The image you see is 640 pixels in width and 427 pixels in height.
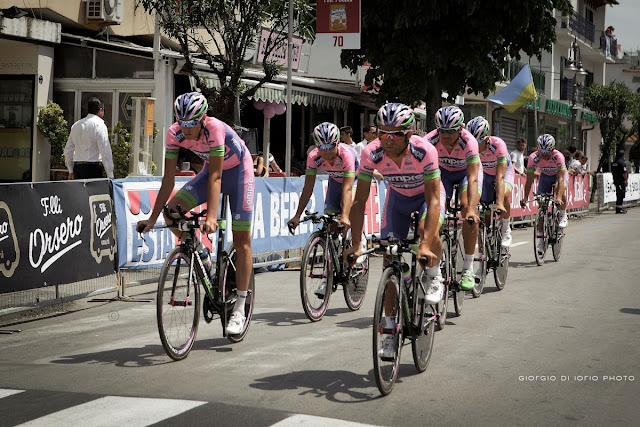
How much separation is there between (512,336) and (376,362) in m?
3.01

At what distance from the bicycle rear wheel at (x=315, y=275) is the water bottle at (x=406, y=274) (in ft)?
Answer: 8.90

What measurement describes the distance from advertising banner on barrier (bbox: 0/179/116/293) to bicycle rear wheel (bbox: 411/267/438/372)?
4231 millimetres

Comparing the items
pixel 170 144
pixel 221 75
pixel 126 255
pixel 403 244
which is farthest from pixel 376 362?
pixel 221 75

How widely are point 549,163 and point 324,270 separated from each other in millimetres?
7185

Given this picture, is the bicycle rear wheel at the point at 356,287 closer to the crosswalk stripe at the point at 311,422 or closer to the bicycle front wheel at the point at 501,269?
the bicycle front wheel at the point at 501,269

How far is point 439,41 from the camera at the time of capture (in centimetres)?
2256

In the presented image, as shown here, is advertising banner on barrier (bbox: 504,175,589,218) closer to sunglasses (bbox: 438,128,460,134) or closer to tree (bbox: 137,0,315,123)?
tree (bbox: 137,0,315,123)

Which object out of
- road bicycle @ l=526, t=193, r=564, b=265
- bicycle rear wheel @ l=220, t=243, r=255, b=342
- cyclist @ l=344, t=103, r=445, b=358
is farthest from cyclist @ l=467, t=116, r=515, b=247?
bicycle rear wheel @ l=220, t=243, r=255, b=342

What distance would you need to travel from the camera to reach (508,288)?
12.4m

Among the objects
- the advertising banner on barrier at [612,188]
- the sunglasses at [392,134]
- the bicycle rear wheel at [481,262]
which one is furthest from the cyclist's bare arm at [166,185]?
the advertising banner on barrier at [612,188]

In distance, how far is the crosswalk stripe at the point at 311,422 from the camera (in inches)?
218

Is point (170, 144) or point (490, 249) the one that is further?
point (490, 249)

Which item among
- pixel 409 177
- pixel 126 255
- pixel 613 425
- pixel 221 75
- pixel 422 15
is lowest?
pixel 613 425

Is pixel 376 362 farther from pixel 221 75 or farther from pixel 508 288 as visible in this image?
pixel 221 75
